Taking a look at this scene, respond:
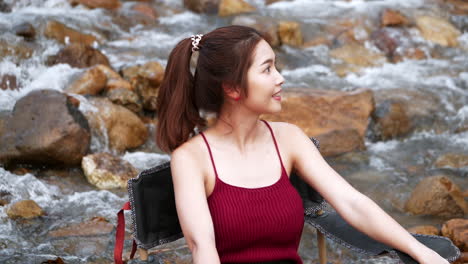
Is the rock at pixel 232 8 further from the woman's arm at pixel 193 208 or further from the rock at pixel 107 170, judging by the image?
the woman's arm at pixel 193 208

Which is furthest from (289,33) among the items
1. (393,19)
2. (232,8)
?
(393,19)

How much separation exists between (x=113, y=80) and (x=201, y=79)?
495 centimetres

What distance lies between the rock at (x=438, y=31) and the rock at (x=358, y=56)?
1.19 metres

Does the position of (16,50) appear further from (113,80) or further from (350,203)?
(350,203)

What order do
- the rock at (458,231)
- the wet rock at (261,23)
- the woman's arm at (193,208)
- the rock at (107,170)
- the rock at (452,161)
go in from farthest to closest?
the wet rock at (261,23) → the rock at (452,161) → the rock at (107,170) → the rock at (458,231) → the woman's arm at (193,208)

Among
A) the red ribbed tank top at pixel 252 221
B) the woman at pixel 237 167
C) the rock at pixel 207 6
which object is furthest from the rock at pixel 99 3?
the red ribbed tank top at pixel 252 221

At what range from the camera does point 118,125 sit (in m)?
6.39

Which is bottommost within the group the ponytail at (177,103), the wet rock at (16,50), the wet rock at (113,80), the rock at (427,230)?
the rock at (427,230)

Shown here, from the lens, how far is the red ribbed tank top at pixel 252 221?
225 cm

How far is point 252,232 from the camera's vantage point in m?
2.26

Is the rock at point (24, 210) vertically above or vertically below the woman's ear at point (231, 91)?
below

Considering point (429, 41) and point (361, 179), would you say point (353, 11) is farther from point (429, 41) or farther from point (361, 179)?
point (361, 179)

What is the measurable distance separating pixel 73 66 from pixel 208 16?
3.84 m

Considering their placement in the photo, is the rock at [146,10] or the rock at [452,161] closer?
the rock at [452,161]
